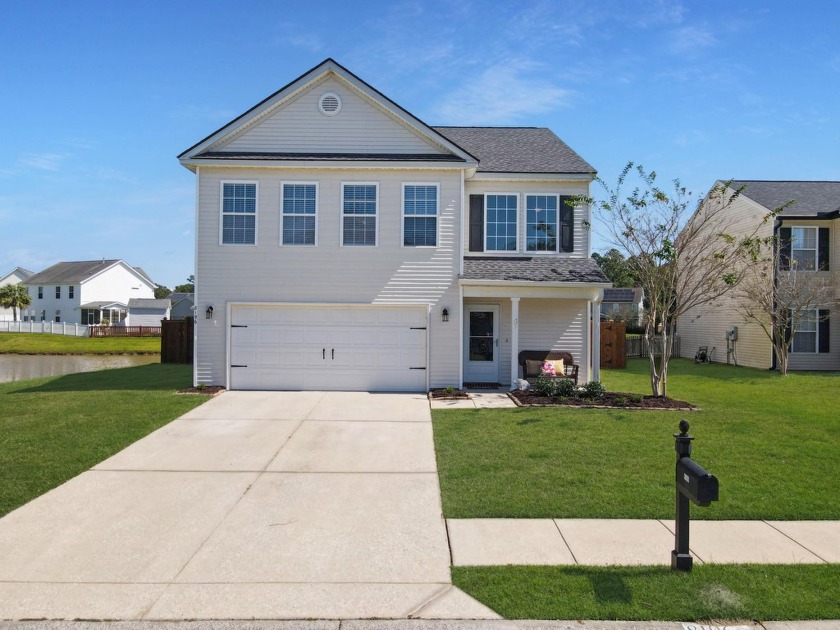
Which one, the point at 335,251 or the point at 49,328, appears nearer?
the point at 335,251

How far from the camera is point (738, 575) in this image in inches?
170

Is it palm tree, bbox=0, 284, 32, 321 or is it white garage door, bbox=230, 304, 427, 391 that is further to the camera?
palm tree, bbox=0, 284, 32, 321

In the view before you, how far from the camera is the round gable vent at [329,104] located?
527 inches

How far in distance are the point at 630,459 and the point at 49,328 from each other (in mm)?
51010

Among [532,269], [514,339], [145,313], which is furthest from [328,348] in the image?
[145,313]

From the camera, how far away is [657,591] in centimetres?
406

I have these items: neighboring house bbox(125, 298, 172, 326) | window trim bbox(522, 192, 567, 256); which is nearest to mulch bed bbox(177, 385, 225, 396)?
window trim bbox(522, 192, 567, 256)

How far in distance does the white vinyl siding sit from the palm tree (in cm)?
5943

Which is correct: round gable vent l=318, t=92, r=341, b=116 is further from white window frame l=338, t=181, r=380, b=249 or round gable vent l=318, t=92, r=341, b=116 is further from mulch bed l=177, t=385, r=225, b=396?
mulch bed l=177, t=385, r=225, b=396

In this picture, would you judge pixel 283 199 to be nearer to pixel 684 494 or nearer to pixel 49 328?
pixel 684 494

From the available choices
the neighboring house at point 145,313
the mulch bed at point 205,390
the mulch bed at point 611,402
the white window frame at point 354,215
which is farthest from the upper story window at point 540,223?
the neighboring house at point 145,313

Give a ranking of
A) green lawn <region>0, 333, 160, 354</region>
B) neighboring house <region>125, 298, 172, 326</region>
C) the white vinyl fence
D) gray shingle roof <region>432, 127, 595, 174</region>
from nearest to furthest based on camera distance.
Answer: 1. gray shingle roof <region>432, 127, 595, 174</region>
2. green lawn <region>0, 333, 160, 354</region>
3. the white vinyl fence
4. neighboring house <region>125, 298, 172, 326</region>

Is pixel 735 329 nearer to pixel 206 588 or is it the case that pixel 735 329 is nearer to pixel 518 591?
pixel 518 591

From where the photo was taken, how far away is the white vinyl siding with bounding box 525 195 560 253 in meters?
14.4
